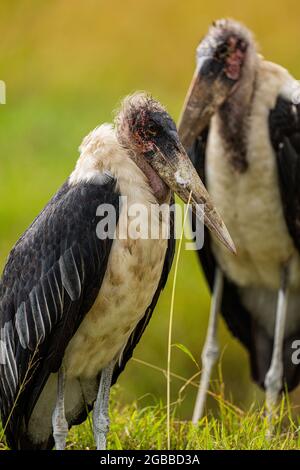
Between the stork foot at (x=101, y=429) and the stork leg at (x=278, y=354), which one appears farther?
the stork leg at (x=278, y=354)

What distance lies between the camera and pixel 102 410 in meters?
5.85

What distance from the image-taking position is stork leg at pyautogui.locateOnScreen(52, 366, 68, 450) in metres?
5.71

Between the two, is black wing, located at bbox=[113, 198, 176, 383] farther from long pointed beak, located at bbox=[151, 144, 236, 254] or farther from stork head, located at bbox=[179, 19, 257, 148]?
stork head, located at bbox=[179, 19, 257, 148]

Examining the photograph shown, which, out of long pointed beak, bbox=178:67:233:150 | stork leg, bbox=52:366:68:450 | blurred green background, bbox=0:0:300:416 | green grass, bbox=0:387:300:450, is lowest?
green grass, bbox=0:387:300:450

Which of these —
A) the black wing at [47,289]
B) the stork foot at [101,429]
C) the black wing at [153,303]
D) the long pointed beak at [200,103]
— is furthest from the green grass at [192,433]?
the long pointed beak at [200,103]

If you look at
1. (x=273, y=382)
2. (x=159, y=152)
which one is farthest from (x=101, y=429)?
(x=273, y=382)

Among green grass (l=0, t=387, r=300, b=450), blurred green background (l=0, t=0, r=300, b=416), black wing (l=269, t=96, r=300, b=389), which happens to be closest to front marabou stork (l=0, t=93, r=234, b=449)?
green grass (l=0, t=387, r=300, b=450)

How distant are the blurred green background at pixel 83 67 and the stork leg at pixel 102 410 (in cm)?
483

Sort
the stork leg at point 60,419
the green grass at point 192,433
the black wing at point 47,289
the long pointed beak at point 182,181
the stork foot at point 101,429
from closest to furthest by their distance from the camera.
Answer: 1. the black wing at point 47,289
2. the long pointed beak at point 182,181
3. the stork leg at point 60,419
4. the stork foot at point 101,429
5. the green grass at point 192,433

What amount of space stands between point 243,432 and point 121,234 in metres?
1.30

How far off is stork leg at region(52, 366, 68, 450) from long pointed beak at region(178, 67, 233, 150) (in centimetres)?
230

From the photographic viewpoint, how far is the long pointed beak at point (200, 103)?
25.2ft

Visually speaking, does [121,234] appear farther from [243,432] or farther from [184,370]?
[184,370]

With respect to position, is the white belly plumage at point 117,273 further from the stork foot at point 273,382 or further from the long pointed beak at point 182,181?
the stork foot at point 273,382
